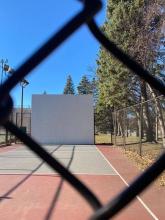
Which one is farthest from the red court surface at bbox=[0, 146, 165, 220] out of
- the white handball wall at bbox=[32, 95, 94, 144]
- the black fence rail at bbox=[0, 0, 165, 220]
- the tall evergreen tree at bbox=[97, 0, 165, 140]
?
the white handball wall at bbox=[32, 95, 94, 144]

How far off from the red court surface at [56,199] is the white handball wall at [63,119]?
32.2 metres

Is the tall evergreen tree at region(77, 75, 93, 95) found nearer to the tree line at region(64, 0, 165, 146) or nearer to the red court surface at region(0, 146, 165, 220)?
the tree line at region(64, 0, 165, 146)

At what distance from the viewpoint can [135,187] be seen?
133 centimetres

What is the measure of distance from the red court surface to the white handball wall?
3224cm

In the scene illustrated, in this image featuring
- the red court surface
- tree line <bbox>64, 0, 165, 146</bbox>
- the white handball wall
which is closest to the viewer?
the red court surface

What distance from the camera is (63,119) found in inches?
1937

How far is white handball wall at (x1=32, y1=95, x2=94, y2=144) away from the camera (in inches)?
1902

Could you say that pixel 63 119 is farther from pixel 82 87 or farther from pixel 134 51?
pixel 82 87

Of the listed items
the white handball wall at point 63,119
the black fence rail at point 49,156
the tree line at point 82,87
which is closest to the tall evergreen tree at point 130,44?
the white handball wall at point 63,119

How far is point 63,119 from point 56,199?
37.9m

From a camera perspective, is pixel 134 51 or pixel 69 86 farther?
pixel 69 86

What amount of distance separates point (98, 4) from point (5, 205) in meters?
9.48

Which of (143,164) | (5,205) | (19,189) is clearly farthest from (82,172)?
(5,205)

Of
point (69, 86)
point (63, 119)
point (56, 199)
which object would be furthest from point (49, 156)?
point (69, 86)
